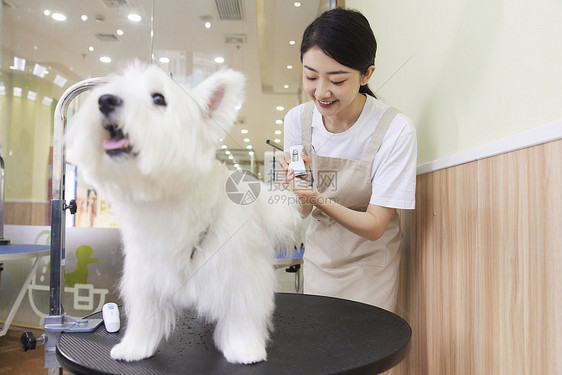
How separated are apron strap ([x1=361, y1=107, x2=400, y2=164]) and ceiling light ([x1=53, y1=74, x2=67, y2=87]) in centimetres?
314

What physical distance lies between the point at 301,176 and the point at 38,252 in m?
1.76

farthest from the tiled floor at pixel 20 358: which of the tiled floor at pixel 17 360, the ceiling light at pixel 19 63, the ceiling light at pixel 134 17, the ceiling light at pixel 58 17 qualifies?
the ceiling light at pixel 58 17

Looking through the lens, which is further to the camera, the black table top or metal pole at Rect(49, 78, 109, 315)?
metal pole at Rect(49, 78, 109, 315)

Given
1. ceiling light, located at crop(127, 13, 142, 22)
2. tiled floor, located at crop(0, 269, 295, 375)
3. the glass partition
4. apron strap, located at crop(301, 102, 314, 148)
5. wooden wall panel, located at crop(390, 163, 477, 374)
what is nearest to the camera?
wooden wall panel, located at crop(390, 163, 477, 374)

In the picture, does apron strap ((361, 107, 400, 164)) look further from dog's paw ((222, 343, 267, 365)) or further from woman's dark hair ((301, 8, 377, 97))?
dog's paw ((222, 343, 267, 365))

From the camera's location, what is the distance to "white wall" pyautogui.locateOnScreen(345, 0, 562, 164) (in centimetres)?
64

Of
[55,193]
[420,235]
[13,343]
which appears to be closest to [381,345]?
[420,235]

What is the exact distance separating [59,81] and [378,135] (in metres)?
3.20

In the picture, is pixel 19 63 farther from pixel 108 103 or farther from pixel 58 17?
pixel 108 103

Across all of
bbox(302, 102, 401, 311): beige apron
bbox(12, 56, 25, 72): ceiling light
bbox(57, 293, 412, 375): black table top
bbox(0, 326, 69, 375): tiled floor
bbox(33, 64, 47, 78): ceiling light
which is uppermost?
bbox(12, 56, 25, 72): ceiling light

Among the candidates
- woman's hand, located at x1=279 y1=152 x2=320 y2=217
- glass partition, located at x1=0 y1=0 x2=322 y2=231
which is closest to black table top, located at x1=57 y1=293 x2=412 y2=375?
woman's hand, located at x1=279 y1=152 x2=320 y2=217

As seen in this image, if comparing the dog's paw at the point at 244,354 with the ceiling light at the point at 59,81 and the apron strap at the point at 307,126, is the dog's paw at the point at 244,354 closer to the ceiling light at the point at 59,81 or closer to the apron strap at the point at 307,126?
the apron strap at the point at 307,126

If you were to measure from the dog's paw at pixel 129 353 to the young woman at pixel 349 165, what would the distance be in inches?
20.1

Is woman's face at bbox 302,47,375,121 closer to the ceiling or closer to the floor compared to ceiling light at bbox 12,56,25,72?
closer to the floor
